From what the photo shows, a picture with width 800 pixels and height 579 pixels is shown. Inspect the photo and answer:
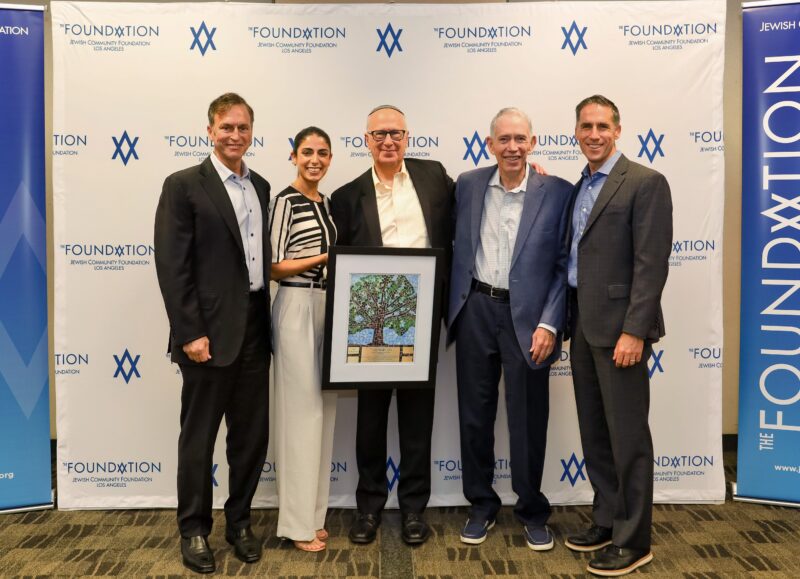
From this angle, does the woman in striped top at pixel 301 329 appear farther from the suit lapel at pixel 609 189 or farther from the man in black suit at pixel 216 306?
the suit lapel at pixel 609 189

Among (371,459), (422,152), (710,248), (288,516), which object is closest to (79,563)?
(288,516)

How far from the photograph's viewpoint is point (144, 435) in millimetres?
3832

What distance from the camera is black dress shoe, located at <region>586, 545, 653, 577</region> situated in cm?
294

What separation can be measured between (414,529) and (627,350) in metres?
1.38

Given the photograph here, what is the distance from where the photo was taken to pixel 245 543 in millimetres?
3123

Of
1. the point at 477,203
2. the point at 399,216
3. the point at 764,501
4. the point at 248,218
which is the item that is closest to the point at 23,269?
the point at 248,218

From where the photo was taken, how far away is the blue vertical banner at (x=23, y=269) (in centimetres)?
360

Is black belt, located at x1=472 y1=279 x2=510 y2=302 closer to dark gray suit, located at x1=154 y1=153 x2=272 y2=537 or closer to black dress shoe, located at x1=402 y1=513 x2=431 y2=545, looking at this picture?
dark gray suit, located at x1=154 y1=153 x2=272 y2=537

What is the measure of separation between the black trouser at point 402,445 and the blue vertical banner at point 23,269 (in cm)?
185

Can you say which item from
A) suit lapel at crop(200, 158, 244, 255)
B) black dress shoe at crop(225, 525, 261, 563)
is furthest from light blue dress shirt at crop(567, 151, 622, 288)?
black dress shoe at crop(225, 525, 261, 563)

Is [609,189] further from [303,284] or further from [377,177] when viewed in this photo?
[303,284]

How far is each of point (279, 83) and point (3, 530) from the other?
282 cm

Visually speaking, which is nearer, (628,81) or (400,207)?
(400,207)

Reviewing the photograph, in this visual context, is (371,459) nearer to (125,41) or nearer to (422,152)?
(422,152)
